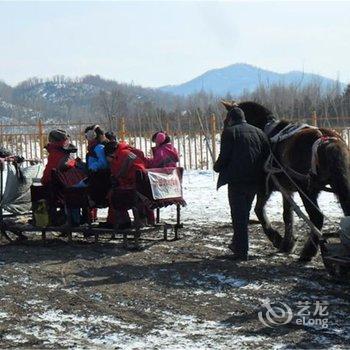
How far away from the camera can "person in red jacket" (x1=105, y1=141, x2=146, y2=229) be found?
28.6 feet

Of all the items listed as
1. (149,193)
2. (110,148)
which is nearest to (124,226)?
(149,193)

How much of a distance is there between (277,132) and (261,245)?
147cm

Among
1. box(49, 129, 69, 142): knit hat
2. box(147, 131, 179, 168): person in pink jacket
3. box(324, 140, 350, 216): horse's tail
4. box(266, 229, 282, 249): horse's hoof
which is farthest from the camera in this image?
box(147, 131, 179, 168): person in pink jacket

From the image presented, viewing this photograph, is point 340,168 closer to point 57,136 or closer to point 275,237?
point 275,237

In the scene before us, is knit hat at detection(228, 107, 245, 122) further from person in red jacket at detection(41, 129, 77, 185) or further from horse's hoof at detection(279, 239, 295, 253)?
person in red jacket at detection(41, 129, 77, 185)

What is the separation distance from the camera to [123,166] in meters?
8.68

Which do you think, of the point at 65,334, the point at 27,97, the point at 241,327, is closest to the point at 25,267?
the point at 65,334

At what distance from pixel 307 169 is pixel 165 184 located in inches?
78.5

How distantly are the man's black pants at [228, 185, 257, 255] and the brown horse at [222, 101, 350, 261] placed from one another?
447 millimetres

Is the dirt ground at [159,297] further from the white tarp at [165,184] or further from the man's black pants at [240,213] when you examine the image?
the white tarp at [165,184]

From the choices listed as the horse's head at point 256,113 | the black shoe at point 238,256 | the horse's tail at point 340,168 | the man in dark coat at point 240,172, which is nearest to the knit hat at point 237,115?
the man in dark coat at point 240,172

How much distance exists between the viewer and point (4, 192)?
30.6 ft

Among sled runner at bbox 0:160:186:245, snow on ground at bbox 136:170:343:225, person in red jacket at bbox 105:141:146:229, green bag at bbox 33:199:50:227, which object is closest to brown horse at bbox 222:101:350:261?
sled runner at bbox 0:160:186:245

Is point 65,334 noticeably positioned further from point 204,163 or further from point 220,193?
point 204,163
